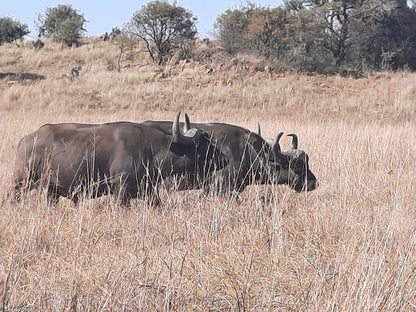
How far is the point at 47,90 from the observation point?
25.9 metres

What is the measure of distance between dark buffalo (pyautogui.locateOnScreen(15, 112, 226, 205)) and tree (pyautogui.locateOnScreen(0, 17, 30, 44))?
40362 mm

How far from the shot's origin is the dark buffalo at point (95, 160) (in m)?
7.19

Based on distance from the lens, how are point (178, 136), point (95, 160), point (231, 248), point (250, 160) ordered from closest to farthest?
point (231, 248) < point (95, 160) < point (178, 136) < point (250, 160)

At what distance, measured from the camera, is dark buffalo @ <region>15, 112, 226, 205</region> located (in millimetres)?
7188

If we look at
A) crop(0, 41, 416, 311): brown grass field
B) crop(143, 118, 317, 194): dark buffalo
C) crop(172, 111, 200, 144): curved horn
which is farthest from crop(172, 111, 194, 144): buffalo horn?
crop(0, 41, 416, 311): brown grass field

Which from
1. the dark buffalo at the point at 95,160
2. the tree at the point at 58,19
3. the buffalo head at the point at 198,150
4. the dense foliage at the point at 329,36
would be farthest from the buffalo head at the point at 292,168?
the tree at the point at 58,19

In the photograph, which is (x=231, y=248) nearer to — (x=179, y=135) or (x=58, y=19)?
(x=179, y=135)

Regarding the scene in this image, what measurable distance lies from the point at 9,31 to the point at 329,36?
23.3 meters

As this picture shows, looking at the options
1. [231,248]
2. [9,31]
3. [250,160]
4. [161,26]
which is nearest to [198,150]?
[250,160]

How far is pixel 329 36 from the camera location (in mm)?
35719

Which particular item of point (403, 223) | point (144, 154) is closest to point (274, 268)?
point (403, 223)

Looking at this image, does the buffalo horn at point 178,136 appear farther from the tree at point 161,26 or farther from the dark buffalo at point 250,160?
the tree at point 161,26

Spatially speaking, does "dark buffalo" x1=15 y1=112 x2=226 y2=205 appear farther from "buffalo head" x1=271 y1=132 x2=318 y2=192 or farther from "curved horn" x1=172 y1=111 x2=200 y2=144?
"buffalo head" x1=271 y1=132 x2=318 y2=192

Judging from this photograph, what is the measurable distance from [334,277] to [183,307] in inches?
41.8
